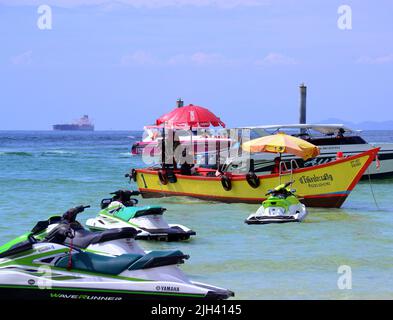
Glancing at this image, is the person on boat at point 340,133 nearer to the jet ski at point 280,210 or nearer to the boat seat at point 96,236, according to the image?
the jet ski at point 280,210

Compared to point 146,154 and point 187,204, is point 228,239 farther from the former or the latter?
point 146,154

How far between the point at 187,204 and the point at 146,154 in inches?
474

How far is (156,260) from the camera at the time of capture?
360 inches

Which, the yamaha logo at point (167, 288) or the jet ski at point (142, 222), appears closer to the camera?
the yamaha logo at point (167, 288)

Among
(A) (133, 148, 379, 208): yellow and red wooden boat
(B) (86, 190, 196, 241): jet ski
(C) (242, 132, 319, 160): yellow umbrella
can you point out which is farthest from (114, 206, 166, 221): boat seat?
(A) (133, 148, 379, 208): yellow and red wooden boat

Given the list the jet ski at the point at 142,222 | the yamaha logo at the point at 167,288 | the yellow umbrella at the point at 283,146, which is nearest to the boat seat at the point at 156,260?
the yamaha logo at the point at 167,288

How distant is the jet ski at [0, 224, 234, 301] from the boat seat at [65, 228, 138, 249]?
857mm

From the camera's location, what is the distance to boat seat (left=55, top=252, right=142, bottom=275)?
359 inches

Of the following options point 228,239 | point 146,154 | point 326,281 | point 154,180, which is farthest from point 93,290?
point 146,154

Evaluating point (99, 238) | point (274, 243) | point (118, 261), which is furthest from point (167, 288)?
point (274, 243)

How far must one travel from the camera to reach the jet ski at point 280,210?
17.5m

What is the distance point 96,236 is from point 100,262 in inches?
44.1

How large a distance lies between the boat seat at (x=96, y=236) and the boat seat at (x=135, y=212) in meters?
4.09
